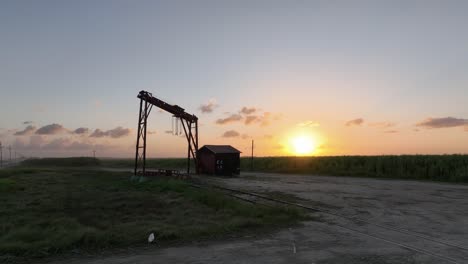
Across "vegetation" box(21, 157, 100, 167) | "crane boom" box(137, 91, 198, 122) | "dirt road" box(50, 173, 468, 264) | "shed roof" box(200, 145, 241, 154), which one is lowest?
"dirt road" box(50, 173, 468, 264)

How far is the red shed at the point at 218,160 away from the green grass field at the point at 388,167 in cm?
1032

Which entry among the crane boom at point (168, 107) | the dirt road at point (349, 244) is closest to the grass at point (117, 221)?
the dirt road at point (349, 244)

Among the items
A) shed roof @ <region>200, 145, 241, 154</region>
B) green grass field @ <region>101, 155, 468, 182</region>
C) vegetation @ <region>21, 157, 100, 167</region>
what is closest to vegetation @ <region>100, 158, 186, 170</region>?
vegetation @ <region>21, 157, 100, 167</region>

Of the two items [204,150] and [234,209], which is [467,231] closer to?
[234,209]

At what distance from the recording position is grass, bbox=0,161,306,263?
29.9ft

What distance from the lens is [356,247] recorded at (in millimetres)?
8930

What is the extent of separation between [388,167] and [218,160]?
59.2ft

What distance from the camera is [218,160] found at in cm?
3847

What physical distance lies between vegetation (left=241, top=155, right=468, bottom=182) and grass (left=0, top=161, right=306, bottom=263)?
2506 cm

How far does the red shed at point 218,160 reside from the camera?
3850 centimetres

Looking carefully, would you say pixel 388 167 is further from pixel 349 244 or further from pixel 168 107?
pixel 349 244

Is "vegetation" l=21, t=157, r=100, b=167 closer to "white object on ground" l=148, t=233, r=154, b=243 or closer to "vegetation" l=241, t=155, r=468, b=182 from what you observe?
"vegetation" l=241, t=155, r=468, b=182

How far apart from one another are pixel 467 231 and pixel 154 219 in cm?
982

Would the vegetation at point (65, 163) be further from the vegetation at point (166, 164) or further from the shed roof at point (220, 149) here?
the shed roof at point (220, 149)
